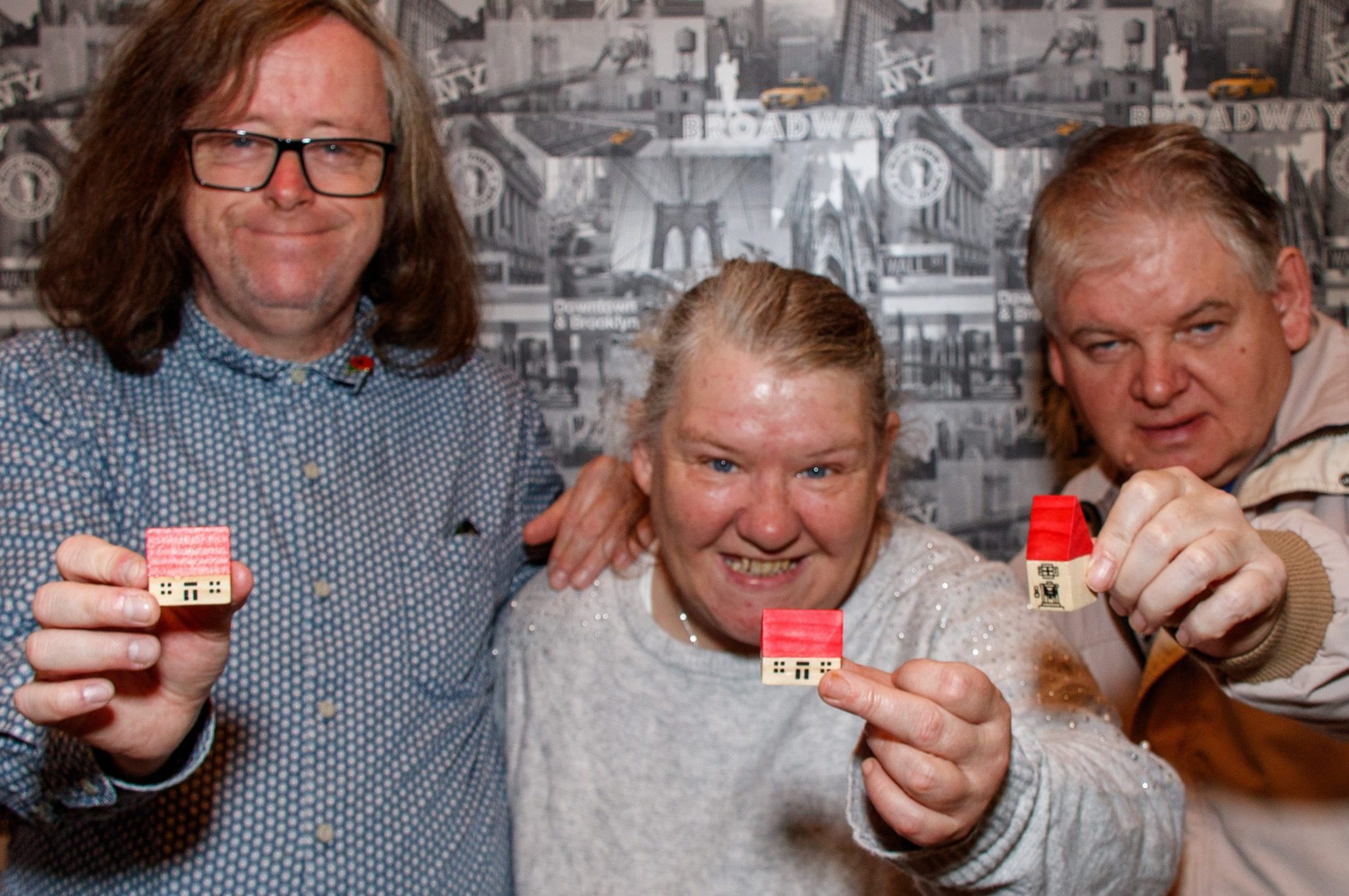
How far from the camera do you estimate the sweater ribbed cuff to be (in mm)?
1327

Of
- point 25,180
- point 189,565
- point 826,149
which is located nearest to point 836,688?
point 189,565

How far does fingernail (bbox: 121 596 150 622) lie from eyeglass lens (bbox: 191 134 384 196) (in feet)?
2.83

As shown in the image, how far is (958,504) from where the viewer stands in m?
2.71

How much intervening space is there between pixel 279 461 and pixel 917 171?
1.57 meters

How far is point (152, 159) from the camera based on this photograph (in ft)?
6.12

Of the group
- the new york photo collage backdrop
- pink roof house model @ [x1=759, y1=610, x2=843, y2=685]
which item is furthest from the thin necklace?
the new york photo collage backdrop

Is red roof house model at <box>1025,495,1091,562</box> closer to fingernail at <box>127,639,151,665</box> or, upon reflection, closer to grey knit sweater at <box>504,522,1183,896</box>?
grey knit sweater at <box>504,522,1183,896</box>

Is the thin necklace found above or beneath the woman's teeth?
beneath

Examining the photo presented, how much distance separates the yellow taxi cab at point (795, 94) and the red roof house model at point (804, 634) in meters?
1.64

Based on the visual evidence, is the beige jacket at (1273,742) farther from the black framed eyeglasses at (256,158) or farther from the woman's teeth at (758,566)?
the black framed eyeglasses at (256,158)

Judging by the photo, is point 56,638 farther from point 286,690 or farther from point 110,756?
point 286,690

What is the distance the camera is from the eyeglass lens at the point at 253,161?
1829 mm

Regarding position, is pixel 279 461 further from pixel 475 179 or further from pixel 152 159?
pixel 475 179

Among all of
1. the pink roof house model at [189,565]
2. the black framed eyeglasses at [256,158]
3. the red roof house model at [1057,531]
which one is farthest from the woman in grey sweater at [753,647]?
the pink roof house model at [189,565]
